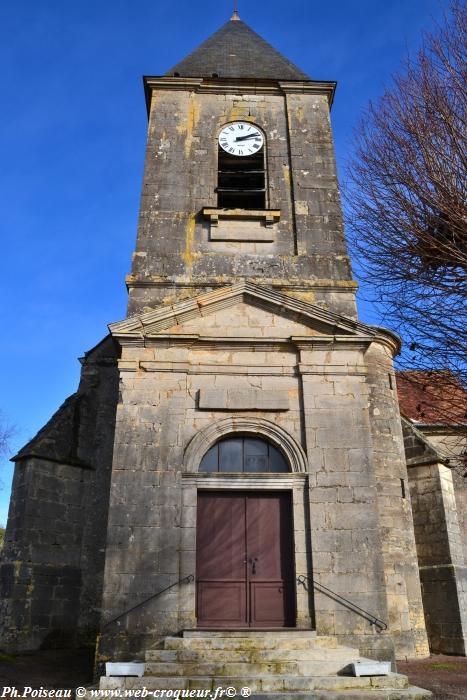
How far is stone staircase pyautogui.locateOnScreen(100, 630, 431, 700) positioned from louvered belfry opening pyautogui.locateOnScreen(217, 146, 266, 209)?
7838 mm


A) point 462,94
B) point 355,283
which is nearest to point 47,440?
point 355,283

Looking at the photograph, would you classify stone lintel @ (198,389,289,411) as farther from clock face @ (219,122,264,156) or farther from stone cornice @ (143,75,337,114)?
stone cornice @ (143,75,337,114)

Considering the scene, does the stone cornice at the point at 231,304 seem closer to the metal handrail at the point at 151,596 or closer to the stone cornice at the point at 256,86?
the metal handrail at the point at 151,596

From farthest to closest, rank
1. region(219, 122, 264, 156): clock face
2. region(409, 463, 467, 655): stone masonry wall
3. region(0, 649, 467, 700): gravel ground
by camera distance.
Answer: region(219, 122, 264, 156): clock face < region(409, 463, 467, 655): stone masonry wall < region(0, 649, 467, 700): gravel ground

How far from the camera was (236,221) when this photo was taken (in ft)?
37.3

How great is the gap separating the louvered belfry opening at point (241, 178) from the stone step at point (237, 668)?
816cm

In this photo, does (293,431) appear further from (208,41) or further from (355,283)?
(208,41)

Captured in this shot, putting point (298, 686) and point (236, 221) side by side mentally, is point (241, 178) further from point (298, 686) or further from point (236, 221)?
point (298, 686)

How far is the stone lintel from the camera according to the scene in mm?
9383

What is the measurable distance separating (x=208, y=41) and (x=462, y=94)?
10532 mm

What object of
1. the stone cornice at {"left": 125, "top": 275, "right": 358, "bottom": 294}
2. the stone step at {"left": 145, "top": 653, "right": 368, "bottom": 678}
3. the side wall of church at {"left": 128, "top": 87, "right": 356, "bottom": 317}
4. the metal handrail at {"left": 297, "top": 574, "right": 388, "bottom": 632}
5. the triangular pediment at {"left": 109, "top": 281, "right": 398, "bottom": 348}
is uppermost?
the side wall of church at {"left": 128, "top": 87, "right": 356, "bottom": 317}

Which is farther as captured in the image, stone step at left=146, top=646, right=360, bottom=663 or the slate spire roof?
the slate spire roof

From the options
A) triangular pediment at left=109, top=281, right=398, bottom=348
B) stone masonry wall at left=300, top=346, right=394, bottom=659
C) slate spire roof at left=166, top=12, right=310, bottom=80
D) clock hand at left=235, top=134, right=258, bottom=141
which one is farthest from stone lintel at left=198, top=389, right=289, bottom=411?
slate spire roof at left=166, top=12, right=310, bottom=80

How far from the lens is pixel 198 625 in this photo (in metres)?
8.34
